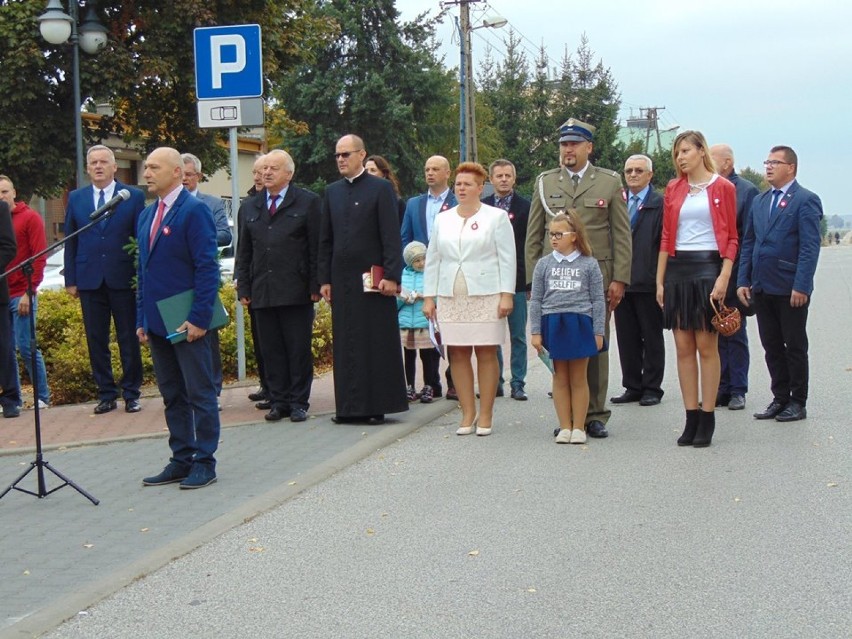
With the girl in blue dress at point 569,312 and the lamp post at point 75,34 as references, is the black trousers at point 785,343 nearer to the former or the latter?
the girl in blue dress at point 569,312

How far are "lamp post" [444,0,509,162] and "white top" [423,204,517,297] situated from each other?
91.8 feet

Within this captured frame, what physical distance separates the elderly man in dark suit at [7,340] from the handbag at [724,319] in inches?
220

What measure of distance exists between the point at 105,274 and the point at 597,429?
170 inches

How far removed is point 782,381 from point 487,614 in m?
5.52

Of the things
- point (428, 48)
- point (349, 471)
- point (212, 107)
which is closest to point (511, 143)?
point (428, 48)

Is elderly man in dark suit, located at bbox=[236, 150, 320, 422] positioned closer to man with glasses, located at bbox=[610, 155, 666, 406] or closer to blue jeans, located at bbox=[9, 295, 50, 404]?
blue jeans, located at bbox=[9, 295, 50, 404]

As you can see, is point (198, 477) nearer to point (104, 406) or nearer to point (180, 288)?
point (180, 288)

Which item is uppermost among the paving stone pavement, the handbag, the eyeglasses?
the eyeglasses

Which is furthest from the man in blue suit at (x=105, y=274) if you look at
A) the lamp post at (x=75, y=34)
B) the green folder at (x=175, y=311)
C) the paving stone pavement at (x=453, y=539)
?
the lamp post at (x=75, y=34)

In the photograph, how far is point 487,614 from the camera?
5.14m

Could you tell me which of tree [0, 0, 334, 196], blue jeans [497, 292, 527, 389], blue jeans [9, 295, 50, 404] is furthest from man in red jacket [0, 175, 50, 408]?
tree [0, 0, 334, 196]

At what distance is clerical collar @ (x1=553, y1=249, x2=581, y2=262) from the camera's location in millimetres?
9008

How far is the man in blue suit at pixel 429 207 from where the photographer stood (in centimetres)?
1098

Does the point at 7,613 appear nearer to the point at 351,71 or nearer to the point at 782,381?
the point at 782,381
